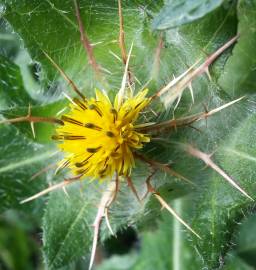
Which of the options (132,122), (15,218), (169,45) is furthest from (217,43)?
(15,218)

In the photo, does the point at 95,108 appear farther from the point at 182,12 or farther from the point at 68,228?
the point at 68,228

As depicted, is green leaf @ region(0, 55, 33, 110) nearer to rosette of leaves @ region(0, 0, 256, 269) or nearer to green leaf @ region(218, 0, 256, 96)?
rosette of leaves @ region(0, 0, 256, 269)

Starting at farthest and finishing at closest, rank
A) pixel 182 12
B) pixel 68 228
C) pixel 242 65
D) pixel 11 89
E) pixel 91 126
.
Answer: pixel 11 89
pixel 68 228
pixel 242 65
pixel 91 126
pixel 182 12

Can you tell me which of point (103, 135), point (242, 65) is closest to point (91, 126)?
point (103, 135)

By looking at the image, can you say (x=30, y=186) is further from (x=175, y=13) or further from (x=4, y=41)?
(x=175, y=13)

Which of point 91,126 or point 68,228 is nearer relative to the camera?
point 91,126

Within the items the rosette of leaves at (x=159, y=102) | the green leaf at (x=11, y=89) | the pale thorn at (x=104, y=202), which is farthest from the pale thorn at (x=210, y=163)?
the green leaf at (x=11, y=89)

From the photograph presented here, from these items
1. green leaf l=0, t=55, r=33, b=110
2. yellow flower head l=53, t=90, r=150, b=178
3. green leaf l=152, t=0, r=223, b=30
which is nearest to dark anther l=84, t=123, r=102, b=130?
yellow flower head l=53, t=90, r=150, b=178
